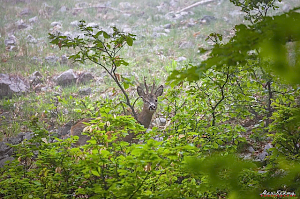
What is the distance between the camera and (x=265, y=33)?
2.55 feet

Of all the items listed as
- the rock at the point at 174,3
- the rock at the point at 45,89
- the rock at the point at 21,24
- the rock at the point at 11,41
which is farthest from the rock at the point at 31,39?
the rock at the point at 174,3

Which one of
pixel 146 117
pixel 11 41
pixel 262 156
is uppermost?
pixel 11 41

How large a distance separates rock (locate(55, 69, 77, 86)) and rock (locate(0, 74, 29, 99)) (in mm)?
861

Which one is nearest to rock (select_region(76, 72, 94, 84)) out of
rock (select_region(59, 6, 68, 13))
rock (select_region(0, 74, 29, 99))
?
rock (select_region(0, 74, 29, 99))

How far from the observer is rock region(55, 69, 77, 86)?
7.34 metres

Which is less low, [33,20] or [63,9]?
[63,9]

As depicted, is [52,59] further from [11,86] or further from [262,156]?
[262,156]

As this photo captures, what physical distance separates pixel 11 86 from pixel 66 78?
142 centimetres

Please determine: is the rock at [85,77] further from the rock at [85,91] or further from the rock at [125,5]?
the rock at [125,5]

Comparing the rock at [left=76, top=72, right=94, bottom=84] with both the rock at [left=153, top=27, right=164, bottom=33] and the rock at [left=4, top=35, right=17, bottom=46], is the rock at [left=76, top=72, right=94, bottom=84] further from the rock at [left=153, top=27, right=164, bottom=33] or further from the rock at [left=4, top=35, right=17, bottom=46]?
the rock at [left=153, top=27, right=164, bottom=33]

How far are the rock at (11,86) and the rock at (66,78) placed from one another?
86 centimetres

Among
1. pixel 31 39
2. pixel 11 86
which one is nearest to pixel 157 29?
pixel 31 39

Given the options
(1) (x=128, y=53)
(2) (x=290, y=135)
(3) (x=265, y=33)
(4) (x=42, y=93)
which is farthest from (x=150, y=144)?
(1) (x=128, y=53)

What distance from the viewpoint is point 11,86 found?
6.76 metres
